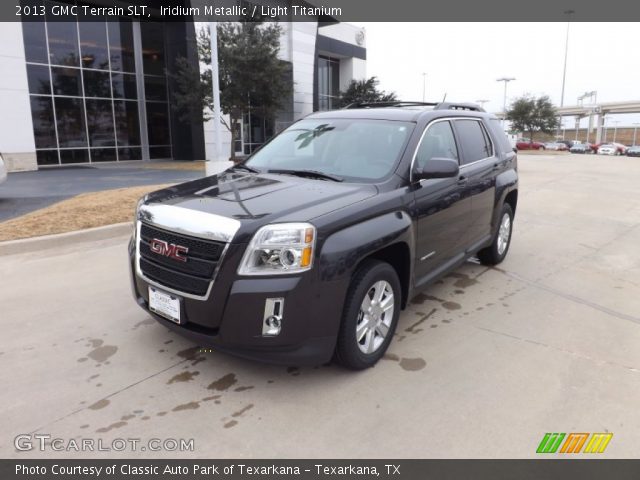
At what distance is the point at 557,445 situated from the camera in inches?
106

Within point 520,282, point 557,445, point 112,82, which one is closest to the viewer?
point 557,445

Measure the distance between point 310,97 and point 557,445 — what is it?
2980 cm

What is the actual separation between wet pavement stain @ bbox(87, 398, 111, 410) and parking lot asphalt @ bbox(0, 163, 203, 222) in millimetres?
6272

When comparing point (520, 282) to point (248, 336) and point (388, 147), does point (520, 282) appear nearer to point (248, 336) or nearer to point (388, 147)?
point (388, 147)

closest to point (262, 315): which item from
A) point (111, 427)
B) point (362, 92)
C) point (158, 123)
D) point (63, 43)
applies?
point (111, 427)

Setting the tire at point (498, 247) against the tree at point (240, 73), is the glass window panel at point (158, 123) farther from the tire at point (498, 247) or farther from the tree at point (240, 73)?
the tire at point (498, 247)

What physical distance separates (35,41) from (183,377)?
2088 centimetres

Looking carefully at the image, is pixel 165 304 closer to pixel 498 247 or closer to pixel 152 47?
pixel 498 247

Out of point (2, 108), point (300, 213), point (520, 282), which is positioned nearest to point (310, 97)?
point (2, 108)

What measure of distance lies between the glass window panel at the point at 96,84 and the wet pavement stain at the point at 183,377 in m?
21.3

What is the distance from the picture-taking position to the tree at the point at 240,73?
1931 centimetres

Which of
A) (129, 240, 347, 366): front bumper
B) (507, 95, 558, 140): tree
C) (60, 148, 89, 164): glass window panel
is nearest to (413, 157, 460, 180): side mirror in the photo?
(129, 240, 347, 366): front bumper

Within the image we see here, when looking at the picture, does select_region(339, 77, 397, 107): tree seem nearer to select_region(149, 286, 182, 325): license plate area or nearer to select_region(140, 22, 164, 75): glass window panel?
select_region(140, 22, 164, 75): glass window panel

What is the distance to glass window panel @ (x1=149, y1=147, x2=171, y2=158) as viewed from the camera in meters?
24.3
